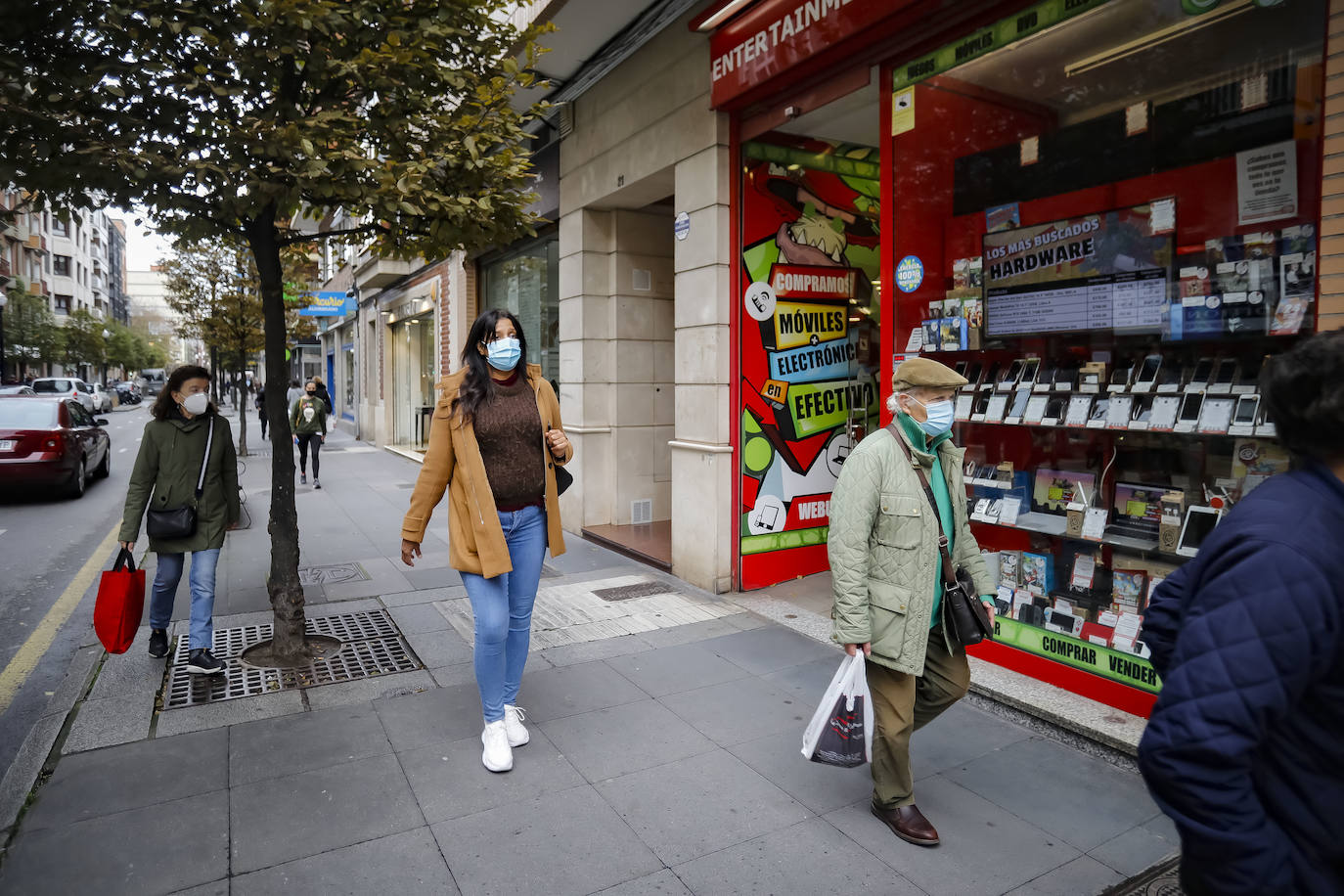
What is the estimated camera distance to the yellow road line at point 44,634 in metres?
5.12

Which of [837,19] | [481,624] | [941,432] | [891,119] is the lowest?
[481,624]

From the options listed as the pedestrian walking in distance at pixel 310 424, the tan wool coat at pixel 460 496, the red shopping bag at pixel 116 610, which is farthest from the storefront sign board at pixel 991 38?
the pedestrian walking in distance at pixel 310 424

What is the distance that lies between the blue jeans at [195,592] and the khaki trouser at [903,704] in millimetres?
3850

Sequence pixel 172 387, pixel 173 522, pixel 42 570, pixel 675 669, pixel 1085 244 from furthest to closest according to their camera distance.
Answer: pixel 42 570
pixel 675 669
pixel 172 387
pixel 173 522
pixel 1085 244

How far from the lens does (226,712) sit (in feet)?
14.4

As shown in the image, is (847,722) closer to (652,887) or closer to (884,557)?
(884,557)

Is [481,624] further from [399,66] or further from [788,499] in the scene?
[788,499]

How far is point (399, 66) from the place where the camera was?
189 inches

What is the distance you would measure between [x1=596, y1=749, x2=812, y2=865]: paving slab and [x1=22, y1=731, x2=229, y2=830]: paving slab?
5.86ft

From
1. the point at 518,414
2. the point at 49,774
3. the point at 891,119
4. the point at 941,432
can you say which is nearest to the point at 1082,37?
the point at 891,119

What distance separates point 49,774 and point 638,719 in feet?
8.71

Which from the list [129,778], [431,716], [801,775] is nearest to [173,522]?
[129,778]

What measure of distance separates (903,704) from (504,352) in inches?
90.4

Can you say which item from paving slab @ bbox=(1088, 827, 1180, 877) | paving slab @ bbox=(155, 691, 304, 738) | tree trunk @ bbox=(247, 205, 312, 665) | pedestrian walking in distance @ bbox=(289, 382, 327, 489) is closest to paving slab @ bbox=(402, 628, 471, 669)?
tree trunk @ bbox=(247, 205, 312, 665)
